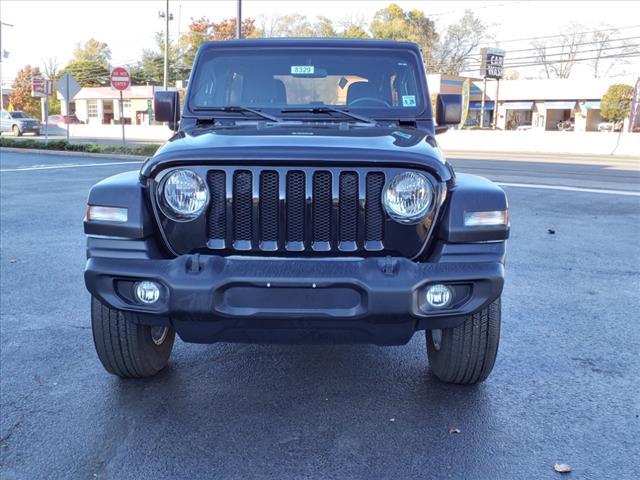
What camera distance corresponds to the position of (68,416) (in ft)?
10.3

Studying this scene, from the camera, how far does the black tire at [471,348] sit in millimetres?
3127

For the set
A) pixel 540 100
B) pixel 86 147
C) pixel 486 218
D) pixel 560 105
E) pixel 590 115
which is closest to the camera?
pixel 486 218

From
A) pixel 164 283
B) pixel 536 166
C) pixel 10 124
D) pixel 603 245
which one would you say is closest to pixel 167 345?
pixel 164 283

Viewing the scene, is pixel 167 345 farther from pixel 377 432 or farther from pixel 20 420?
pixel 377 432

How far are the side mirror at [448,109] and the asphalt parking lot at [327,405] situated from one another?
5.06 feet

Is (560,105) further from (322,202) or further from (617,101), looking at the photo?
(322,202)

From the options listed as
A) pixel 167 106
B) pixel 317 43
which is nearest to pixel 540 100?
pixel 317 43

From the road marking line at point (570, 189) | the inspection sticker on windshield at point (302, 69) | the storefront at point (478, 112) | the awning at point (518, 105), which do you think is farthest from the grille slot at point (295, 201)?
the storefront at point (478, 112)

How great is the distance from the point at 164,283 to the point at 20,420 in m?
1.15

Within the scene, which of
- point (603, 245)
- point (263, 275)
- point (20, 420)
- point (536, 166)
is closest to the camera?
point (263, 275)

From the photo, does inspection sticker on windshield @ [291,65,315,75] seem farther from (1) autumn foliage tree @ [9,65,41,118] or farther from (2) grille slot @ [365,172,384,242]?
(1) autumn foliage tree @ [9,65,41,118]

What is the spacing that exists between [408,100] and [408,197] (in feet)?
4.88

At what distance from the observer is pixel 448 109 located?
449 cm

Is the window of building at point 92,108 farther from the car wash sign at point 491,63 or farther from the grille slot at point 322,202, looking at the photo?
the grille slot at point 322,202
